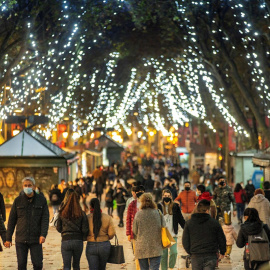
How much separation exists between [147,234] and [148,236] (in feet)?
0.10

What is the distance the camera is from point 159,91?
217 ft

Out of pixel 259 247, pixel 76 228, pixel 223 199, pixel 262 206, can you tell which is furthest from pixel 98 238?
pixel 223 199

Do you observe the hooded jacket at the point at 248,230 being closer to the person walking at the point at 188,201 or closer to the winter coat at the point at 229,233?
the winter coat at the point at 229,233

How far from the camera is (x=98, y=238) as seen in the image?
9977 millimetres

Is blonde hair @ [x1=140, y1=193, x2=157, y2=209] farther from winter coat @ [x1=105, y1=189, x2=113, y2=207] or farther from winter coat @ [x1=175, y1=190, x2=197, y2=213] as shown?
winter coat @ [x1=105, y1=189, x2=113, y2=207]

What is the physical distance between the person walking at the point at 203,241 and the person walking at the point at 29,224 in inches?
85.6

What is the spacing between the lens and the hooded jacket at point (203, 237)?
29.9ft

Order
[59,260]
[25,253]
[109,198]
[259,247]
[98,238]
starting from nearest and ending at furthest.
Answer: [259,247]
[98,238]
[25,253]
[59,260]
[109,198]

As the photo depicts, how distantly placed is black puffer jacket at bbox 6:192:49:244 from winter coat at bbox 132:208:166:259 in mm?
1294

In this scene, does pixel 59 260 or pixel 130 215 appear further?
pixel 59 260

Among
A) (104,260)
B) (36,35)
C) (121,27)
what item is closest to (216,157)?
(121,27)

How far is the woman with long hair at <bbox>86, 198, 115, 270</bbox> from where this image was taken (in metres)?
9.97

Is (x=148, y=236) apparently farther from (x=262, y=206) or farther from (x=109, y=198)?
(x=109, y=198)

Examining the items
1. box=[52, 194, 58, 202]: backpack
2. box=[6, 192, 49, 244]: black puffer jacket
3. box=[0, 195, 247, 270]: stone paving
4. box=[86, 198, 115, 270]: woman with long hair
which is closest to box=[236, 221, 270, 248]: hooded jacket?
box=[86, 198, 115, 270]: woman with long hair
